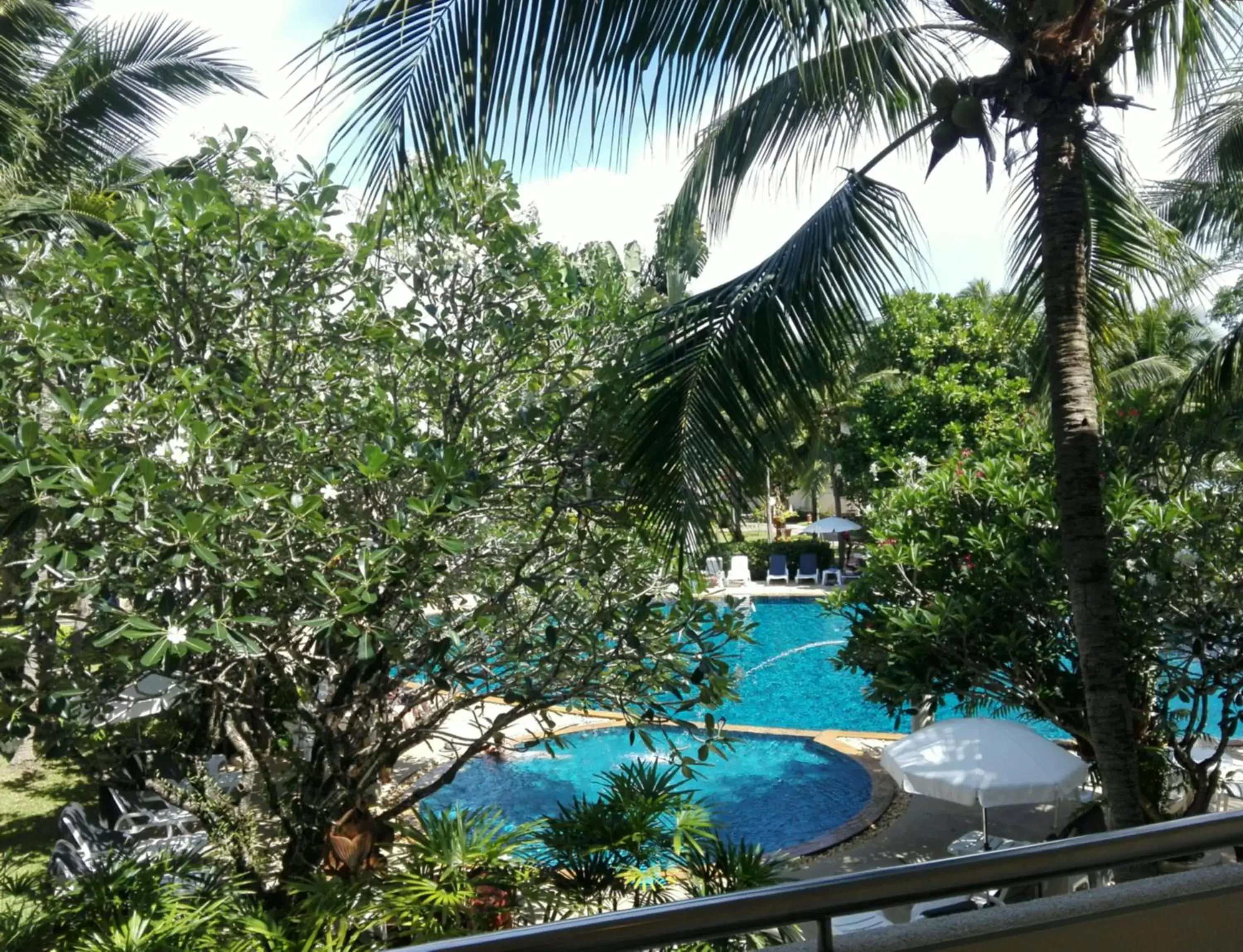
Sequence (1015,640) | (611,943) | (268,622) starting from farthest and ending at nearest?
(1015,640) → (268,622) → (611,943)

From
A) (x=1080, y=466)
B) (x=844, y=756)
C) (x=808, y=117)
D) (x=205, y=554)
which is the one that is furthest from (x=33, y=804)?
(x=1080, y=466)

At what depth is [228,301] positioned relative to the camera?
15.3 ft

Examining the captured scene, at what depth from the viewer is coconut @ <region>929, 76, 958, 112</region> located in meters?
4.44

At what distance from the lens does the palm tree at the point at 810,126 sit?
11.0ft

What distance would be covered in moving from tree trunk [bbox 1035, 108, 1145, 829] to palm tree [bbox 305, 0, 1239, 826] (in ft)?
0.03

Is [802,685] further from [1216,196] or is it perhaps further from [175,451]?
[175,451]

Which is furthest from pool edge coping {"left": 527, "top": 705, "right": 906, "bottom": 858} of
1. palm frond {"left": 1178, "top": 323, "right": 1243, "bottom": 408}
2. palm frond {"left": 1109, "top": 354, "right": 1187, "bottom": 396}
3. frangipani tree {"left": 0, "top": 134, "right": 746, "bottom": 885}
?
palm frond {"left": 1109, "top": 354, "right": 1187, "bottom": 396}

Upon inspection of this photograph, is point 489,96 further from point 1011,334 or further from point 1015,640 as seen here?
point 1015,640

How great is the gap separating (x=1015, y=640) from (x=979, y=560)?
2.41ft

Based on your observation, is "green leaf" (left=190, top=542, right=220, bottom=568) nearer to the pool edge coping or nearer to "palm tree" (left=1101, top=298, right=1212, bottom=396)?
the pool edge coping

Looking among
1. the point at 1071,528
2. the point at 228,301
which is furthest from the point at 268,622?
the point at 1071,528

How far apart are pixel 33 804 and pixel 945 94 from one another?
10628mm

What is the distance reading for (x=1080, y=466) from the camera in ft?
14.4

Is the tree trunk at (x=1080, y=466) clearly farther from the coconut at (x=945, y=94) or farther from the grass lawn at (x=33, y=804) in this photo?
the grass lawn at (x=33, y=804)
